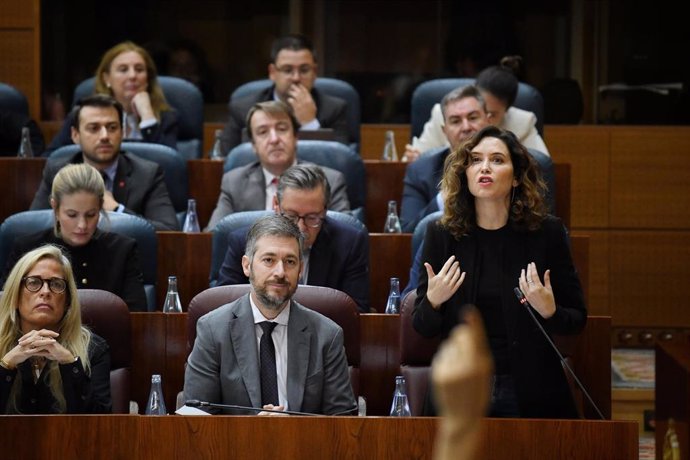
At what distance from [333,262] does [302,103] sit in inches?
59.0

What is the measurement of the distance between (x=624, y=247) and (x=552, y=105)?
2.52ft

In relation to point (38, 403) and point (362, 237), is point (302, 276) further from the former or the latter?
point (38, 403)

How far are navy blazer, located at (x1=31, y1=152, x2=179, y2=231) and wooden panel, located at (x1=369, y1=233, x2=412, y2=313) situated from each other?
732 millimetres

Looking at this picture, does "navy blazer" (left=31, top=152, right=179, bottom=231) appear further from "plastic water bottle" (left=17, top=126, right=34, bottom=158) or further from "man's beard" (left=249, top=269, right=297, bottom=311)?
"man's beard" (left=249, top=269, right=297, bottom=311)

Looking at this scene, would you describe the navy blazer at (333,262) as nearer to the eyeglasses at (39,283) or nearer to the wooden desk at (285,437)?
the eyeglasses at (39,283)

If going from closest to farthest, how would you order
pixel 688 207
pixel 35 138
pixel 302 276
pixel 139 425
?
pixel 139 425 < pixel 302 276 < pixel 35 138 < pixel 688 207

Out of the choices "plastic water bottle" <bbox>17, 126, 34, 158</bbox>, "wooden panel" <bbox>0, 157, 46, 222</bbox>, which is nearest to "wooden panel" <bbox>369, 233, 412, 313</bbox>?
"wooden panel" <bbox>0, 157, 46, 222</bbox>

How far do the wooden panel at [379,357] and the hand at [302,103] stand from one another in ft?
Result: 5.92

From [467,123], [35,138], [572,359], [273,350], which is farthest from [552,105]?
[273,350]

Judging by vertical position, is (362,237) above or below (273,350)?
above

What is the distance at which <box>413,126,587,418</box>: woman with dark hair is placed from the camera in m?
2.62

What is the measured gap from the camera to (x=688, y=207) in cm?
535

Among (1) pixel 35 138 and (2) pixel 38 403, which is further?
(1) pixel 35 138

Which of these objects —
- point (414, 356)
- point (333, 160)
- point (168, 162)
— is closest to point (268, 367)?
point (414, 356)
